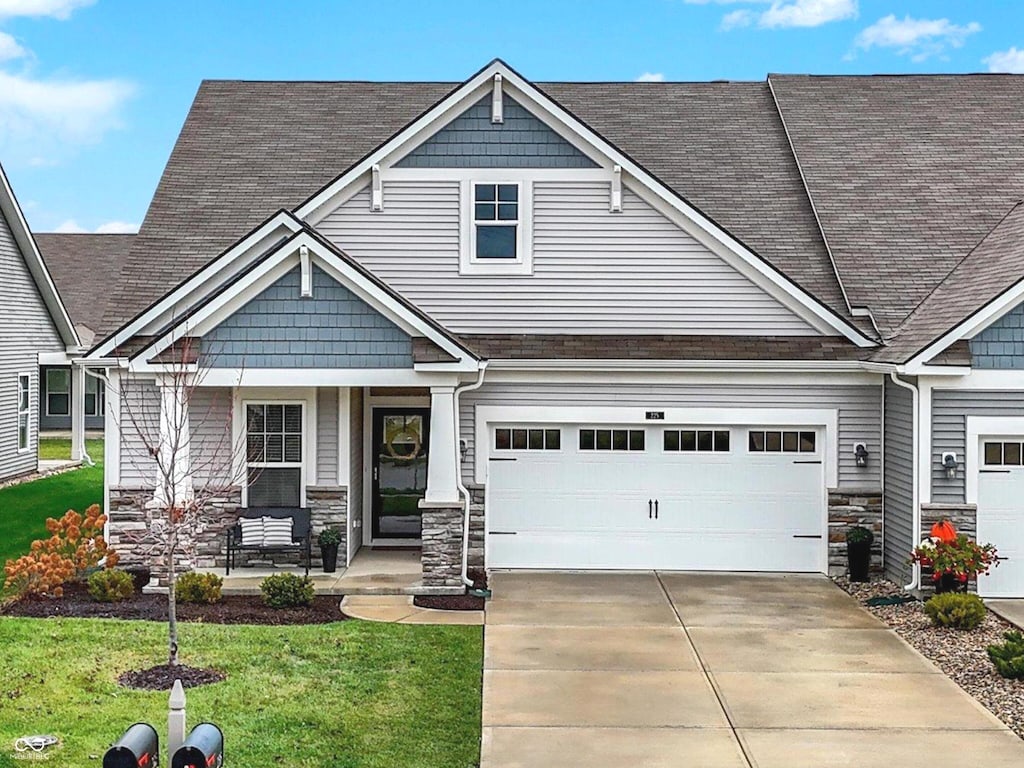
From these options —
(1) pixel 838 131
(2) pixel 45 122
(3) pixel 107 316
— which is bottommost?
(3) pixel 107 316

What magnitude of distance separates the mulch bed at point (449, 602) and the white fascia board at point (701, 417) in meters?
2.71

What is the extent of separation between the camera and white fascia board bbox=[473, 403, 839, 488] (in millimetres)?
16016

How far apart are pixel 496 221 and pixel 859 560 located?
6553 mm

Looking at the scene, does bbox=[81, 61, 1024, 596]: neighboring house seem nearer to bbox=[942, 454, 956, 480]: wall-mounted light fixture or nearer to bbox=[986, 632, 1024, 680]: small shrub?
bbox=[942, 454, 956, 480]: wall-mounted light fixture

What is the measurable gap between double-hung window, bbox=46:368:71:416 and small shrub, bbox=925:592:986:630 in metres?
31.8

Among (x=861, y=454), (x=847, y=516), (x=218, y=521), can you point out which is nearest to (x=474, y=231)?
(x=218, y=521)

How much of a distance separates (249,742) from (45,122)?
5024cm

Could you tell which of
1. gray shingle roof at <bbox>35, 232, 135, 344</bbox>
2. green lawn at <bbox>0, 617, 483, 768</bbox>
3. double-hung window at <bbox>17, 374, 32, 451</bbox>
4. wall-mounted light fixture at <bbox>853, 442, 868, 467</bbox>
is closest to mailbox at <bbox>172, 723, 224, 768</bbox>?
green lawn at <bbox>0, 617, 483, 768</bbox>

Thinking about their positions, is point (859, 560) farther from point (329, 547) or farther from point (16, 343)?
point (16, 343)

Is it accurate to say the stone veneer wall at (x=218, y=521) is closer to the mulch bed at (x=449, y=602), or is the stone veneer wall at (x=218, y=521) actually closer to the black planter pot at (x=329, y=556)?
the black planter pot at (x=329, y=556)

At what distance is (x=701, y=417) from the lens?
16.0 metres

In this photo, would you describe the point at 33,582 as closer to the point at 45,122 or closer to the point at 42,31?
the point at 42,31

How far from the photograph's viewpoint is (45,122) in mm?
53344

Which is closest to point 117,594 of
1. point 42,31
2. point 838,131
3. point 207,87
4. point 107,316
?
point 107,316
